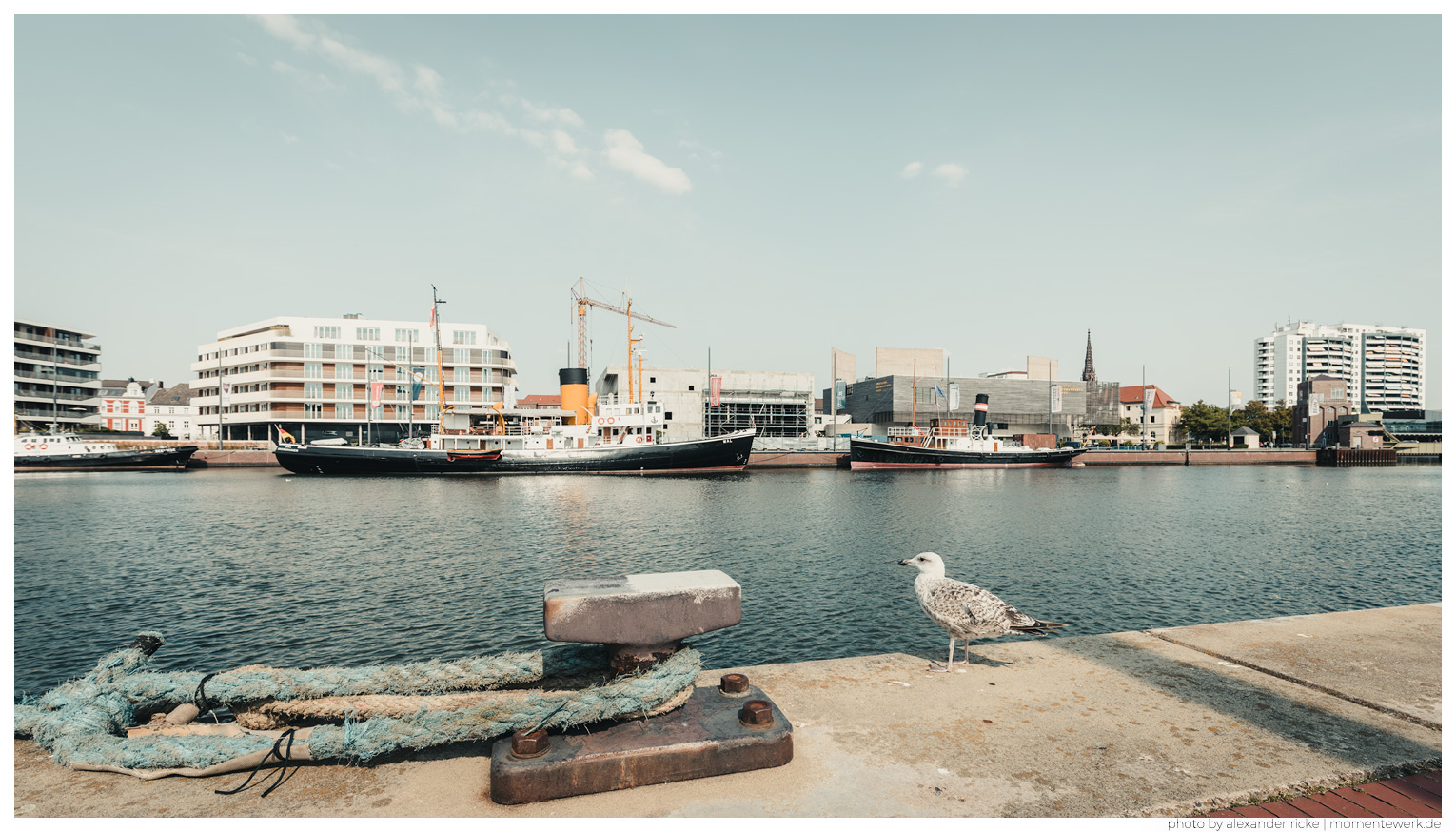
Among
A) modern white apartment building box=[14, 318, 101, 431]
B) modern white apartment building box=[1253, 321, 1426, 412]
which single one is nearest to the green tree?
modern white apartment building box=[1253, 321, 1426, 412]

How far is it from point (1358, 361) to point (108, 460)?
247 m

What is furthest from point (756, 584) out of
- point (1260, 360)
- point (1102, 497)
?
point (1260, 360)

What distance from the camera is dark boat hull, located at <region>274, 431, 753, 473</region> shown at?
174 feet

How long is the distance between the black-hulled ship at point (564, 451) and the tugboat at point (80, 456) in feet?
42.5

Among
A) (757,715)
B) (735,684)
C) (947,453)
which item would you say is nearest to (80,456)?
(947,453)

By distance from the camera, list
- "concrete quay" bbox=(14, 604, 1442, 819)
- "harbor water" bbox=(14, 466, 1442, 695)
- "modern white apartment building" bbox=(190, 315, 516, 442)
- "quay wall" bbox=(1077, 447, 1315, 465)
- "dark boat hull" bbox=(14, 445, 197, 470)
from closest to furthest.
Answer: "concrete quay" bbox=(14, 604, 1442, 819) → "harbor water" bbox=(14, 466, 1442, 695) → "dark boat hull" bbox=(14, 445, 197, 470) → "quay wall" bbox=(1077, 447, 1315, 465) → "modern white apartment building" bbox=(190, 315, 516, 442)

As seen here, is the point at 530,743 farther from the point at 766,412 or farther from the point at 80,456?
the point at 766,412

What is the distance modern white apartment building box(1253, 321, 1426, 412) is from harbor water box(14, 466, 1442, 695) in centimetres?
17917

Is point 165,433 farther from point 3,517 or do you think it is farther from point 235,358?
point 3,517

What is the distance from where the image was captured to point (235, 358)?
271 ft

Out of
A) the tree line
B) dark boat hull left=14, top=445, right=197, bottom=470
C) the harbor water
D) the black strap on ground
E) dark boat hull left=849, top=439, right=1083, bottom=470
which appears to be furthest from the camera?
the tree line

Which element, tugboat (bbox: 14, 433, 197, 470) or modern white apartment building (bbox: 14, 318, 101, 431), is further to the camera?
modern white apartment building (bbox: 14, 318, 101, 431)

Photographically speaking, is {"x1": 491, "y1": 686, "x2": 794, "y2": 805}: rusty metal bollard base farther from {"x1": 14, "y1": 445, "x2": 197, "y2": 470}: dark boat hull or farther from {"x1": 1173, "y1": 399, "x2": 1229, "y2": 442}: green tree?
{"x1": 1173, "y1": 399, "x2": 1229, "y2": 442}: green tree

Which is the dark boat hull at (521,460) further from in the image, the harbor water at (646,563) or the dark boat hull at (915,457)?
the harbor water at (646,563)
